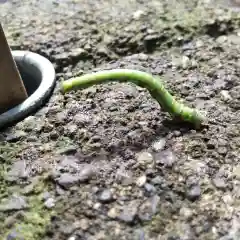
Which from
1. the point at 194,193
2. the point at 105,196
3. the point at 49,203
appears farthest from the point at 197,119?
the point at 49,203

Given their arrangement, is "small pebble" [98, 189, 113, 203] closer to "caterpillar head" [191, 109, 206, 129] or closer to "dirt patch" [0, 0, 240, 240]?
"dirt patch" [0, 0, 240, 240]

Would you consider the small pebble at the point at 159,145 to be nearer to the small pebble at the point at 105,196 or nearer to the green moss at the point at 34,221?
the small pebble at the point at 105,196

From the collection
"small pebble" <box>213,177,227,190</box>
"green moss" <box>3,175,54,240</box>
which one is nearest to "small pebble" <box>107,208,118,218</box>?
"green moss" <box>3,175,54,240</box>

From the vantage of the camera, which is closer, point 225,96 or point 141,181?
point 141,181

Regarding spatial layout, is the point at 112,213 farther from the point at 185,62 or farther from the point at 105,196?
the point at 185,62

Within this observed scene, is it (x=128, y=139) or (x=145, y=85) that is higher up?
(x=145, y=85)
